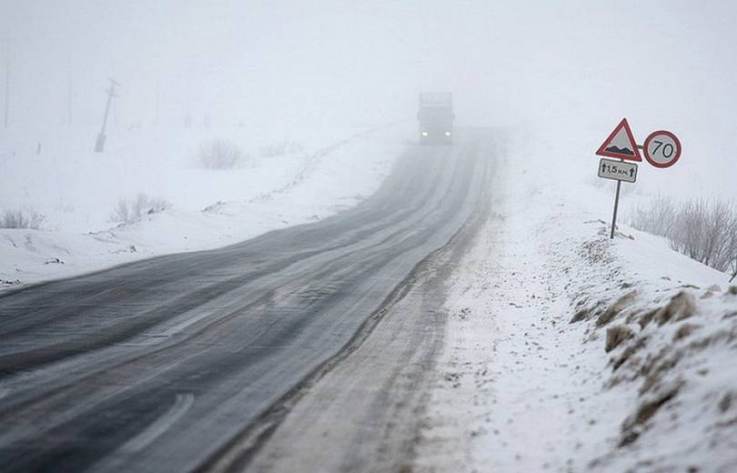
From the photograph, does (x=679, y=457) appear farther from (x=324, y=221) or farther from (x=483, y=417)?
(x=324, y=221)

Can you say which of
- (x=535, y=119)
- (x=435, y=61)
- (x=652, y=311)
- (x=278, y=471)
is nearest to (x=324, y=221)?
(x=652, y=311)

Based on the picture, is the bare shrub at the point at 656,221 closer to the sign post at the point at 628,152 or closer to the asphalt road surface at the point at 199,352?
the sign post at the point at 628,152

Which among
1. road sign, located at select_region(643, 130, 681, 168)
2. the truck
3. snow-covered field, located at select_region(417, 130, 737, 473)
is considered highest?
the truck

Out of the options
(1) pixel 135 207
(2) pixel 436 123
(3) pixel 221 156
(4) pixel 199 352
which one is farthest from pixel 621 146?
(3) pixel 221 156

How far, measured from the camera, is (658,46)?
158750 millimetres

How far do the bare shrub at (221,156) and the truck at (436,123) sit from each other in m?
12.9

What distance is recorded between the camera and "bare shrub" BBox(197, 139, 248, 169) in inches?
1529

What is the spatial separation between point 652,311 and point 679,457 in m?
2.58

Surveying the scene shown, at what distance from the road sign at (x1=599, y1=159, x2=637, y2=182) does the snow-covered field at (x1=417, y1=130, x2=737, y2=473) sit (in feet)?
4.54

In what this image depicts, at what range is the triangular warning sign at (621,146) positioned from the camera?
413 inches

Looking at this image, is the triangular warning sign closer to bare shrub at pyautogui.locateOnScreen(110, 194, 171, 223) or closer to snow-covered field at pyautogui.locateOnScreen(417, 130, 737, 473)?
snow-covered field at pyautogui.locateOnScreen(417, 130, 737, 473)

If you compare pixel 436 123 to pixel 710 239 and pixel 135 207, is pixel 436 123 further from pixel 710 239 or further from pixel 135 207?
pixel 710 239

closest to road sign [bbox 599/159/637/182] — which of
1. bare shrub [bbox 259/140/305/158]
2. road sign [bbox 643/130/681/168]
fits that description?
road sign [bbox 643/130/681/168]

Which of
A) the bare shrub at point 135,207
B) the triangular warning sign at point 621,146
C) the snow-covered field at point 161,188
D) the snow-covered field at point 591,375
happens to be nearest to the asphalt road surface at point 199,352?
the snow-covered field at point 591,375
